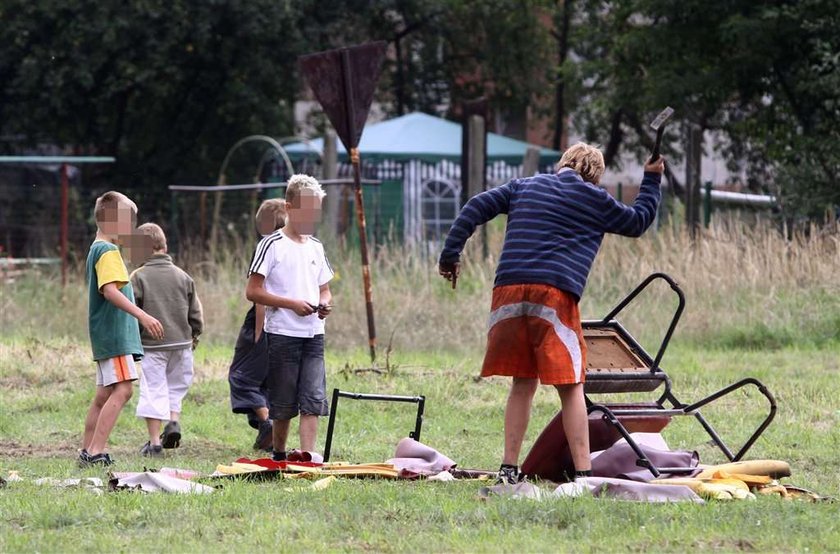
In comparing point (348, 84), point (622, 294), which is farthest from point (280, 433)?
point (622, 294)

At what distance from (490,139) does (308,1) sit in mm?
5850

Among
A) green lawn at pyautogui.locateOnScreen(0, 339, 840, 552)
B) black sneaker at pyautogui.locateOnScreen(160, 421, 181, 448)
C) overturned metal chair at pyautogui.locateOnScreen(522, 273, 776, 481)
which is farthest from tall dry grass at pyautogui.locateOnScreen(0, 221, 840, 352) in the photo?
overturned metal chair at pyautogui.locateOnScreen(522, 273, 776, 481)

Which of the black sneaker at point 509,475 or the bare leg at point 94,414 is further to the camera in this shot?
the bare leg at point 94,414

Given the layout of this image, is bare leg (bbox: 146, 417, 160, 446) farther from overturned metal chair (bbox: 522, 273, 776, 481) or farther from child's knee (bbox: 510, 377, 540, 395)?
child's knee (bbox: 510, 377, 540, 395)

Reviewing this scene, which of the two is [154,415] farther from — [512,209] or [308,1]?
[308,1]

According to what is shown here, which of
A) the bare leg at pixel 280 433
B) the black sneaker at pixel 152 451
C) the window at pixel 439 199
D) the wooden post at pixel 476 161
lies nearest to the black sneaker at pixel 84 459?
the black sneaker at pixel 152 451

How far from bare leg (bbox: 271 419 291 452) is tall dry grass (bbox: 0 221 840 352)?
5.67 meters

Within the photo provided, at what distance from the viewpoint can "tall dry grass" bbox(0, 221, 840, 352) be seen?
14.7m

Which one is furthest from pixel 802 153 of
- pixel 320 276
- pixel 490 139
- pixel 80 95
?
pixel 80 95

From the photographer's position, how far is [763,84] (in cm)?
2397

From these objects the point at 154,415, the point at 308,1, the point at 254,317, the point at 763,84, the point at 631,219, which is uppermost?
the point at 308,1

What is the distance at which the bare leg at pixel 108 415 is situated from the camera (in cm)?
842

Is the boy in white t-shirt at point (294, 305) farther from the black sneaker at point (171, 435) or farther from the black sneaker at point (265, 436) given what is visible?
the black sneaker at point (171, 435)

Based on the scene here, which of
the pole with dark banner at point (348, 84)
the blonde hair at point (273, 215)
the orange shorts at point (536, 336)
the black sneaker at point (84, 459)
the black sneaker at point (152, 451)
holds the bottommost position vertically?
the black sneaker at point (152, 451)
